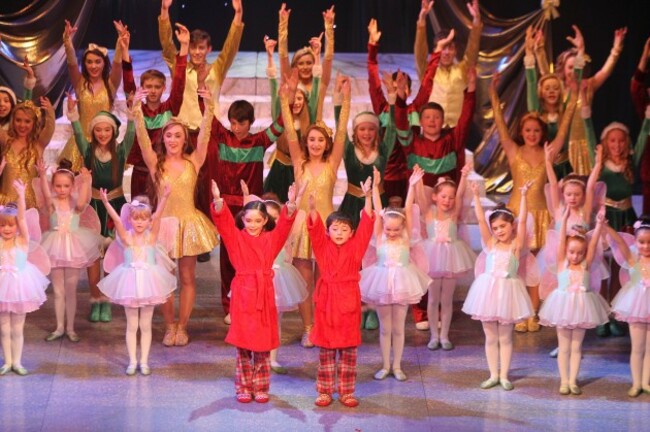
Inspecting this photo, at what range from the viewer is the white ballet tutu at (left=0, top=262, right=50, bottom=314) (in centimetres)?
603

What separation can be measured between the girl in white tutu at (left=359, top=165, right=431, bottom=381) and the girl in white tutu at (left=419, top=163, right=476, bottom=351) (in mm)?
389

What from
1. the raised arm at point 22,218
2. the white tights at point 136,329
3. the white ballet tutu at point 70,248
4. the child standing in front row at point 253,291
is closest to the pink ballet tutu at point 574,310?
the child standing in front row at point 253,291

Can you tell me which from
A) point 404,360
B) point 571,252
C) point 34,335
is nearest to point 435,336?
point 404,360

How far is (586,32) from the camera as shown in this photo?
10227 mm

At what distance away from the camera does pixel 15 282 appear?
605cm

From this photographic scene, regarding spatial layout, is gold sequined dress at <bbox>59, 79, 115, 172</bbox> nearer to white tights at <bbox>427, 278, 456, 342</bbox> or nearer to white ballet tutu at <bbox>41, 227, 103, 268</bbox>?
white ballet tutu at <bbox>41, 227, 103, 268</bbox>

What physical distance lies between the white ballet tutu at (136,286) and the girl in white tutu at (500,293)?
60.7 inches

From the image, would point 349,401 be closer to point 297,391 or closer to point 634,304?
point 297,391

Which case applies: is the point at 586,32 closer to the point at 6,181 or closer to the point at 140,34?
the point at 140,34

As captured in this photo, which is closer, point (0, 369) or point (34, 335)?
point (0, 369)

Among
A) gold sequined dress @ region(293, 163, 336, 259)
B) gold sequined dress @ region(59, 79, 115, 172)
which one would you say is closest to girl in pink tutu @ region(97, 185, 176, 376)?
gold sequined dress @ region(293, 163, 336, 259)

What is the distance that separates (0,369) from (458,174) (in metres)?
2.82

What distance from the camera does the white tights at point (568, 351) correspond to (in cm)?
602

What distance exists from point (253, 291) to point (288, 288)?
1.65ft
